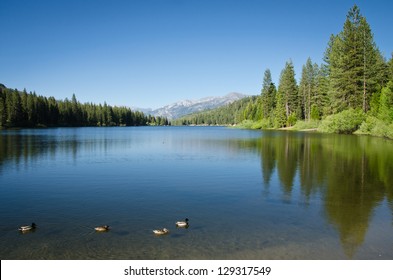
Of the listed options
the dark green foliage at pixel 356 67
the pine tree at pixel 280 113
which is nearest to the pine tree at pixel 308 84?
the pine tree at pixel 280 113

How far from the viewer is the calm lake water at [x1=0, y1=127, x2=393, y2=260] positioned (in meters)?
10.5

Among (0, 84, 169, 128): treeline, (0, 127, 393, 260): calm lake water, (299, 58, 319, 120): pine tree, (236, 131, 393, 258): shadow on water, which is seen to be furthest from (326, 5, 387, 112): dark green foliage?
(0, 84, 169, 128): treeline

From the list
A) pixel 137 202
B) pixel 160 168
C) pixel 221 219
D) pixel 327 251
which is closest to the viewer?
pixel 327 251

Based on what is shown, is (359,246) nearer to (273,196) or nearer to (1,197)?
(273,196)

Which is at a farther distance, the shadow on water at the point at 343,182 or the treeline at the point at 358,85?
the treeline at the point at 358,85

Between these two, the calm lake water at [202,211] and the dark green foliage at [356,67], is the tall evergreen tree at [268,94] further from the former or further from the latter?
the calm lake water at [202,211]

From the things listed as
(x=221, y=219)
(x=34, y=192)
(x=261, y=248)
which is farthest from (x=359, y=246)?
(x=34, y=192)

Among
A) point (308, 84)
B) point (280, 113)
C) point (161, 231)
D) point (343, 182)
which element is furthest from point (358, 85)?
point (161, 231)

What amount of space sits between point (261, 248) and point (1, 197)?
14778 millimetres

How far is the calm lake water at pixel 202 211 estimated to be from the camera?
34.3ft

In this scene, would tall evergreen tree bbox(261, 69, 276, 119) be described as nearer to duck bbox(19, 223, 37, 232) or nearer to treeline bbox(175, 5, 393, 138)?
treeline bbox(175, 5, 393, 138)

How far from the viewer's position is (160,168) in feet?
91.3
